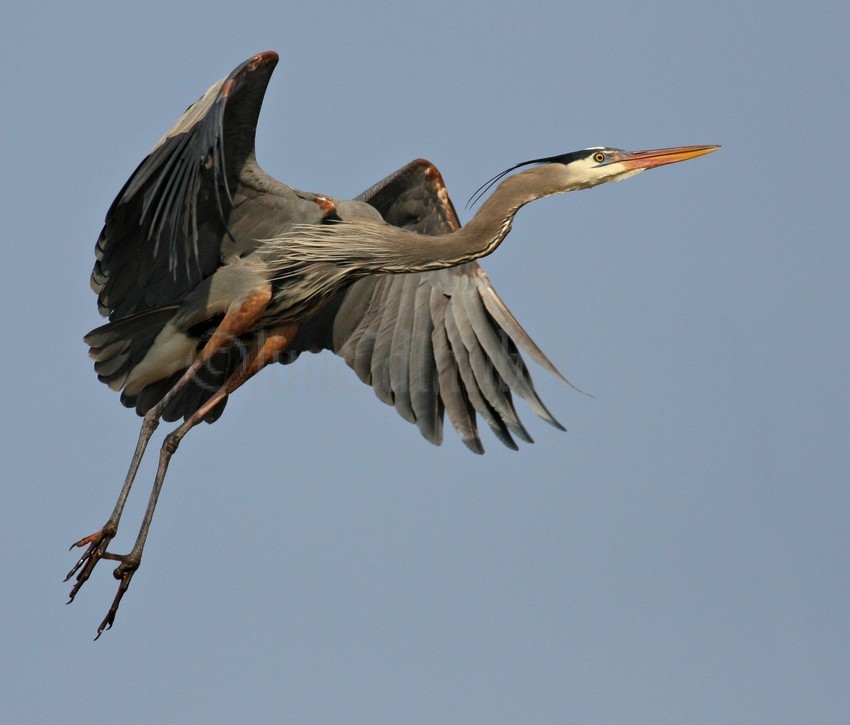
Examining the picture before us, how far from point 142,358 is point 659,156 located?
132 inches

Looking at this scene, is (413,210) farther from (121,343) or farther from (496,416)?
(121,343)

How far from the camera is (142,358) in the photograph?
9.40 meters

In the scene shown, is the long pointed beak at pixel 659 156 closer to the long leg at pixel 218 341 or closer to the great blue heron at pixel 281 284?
the great blue heron at pixel 281 284

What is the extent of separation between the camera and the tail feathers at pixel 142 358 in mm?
9297

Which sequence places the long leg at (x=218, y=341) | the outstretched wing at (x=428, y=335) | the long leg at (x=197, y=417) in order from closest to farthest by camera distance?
the long leg at (x=197, y=417) → the long leg at (x=218, y=341) → the outstretched wing at (x=428, y=335)

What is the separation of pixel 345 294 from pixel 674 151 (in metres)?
2.47

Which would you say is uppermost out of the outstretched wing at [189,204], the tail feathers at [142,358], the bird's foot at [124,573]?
the outstretched wing at [189,204]

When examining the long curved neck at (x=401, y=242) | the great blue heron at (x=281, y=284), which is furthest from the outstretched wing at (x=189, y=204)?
the long curved neck at (x=401, y=242)

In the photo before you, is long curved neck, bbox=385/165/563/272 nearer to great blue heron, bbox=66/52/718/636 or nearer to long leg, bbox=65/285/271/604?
great blue heron, bbox=66/52/718/636

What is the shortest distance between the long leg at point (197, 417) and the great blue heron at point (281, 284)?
10 mm

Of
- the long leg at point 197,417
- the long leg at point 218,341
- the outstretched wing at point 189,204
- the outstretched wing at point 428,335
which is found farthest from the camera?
the outstretched wing at point 428,335

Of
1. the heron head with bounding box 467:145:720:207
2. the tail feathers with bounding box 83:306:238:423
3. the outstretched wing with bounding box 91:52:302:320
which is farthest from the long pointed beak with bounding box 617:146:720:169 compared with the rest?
the tail feathers with bounding box 83:306:238:423

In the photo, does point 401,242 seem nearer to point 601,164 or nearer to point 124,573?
point 601,164

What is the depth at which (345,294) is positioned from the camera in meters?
10.1
